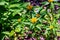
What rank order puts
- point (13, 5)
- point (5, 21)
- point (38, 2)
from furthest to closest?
point (38, 2)
point (5, 21)
point (13, 5)

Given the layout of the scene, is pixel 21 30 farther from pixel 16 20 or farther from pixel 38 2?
pixel 38 2

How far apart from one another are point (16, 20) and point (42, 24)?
351 millimetres

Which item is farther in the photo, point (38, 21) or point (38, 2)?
point (38, 2)

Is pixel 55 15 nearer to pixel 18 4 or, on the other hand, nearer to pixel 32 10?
pixel 32 10

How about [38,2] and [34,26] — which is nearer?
[34,26]

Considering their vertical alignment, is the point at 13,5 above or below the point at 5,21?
above

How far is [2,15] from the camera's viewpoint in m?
2.91

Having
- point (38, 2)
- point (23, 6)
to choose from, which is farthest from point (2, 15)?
point (38, 2)

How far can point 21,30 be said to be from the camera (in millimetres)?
3039

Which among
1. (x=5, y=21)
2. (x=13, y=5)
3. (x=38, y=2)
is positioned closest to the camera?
(x=13, y=5)

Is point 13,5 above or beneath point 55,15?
above

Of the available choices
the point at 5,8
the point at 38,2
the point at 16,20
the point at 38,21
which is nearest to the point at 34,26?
the point at 38,21

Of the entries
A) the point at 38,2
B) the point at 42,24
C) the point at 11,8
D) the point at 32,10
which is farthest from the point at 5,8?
the point at 38,2

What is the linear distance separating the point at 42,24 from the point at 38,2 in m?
0.90
